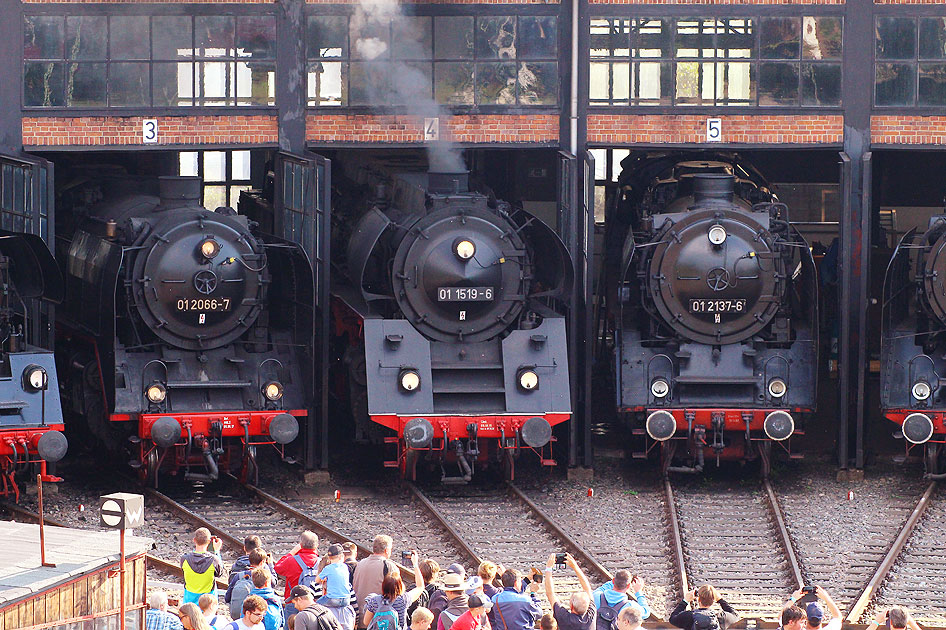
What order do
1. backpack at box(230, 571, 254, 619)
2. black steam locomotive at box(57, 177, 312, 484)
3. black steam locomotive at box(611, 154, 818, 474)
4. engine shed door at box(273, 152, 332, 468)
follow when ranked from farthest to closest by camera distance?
1. engine shed door at box(273, 152, 332, 468)
2. black steam locomotive at box(611, 154, 818, 474)
3. black steam locomotive at box(57, 177, 312, 484)
4. backpack at box(230, 571, 254, 619)

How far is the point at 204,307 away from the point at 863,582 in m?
7.53

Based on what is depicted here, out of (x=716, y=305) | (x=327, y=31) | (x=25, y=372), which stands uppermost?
(x=327, y=31)

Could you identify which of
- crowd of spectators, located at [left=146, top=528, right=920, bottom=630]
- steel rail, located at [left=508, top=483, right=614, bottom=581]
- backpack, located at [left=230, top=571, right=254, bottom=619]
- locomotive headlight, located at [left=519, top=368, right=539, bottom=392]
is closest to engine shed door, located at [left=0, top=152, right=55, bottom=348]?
locomotive headlight, located at [left=519, top=368, right=539, bottom=392]

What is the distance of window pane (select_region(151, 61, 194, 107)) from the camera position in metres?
21.2

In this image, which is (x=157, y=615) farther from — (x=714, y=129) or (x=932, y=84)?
(x=932, y=84)

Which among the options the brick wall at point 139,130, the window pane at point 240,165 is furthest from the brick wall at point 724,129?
the window pane at point 240,165

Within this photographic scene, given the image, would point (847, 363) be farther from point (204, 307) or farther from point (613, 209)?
point (204, 307)

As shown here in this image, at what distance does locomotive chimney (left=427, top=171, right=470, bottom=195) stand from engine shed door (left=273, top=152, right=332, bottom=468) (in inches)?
45.2

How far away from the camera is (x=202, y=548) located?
43.8 feet

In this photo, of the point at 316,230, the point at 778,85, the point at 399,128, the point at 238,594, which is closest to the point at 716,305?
the point at 778,85

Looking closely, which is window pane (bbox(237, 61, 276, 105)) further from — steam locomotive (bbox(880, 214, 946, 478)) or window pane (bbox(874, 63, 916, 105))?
steam locomotive (bbox(880, 214, 946, 478))

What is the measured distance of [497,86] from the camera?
21547 millimetres

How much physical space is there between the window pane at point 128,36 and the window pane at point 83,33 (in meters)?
0.12

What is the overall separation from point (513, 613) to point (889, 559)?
6.64 metres
